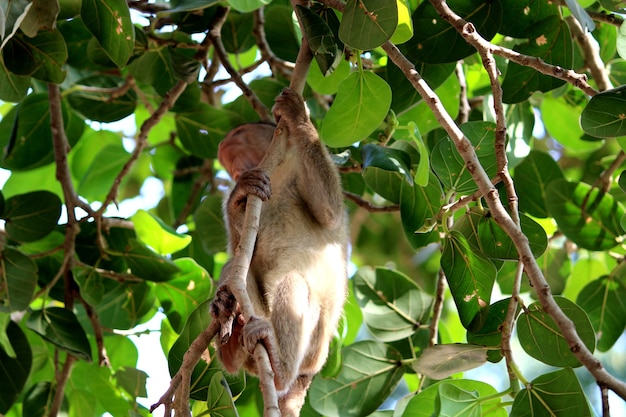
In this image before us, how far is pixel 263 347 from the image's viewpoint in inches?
103

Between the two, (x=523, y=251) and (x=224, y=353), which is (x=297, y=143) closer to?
(x=224, y=353)

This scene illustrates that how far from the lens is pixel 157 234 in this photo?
4309mm

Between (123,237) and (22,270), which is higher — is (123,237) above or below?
below

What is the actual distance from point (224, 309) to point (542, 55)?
1.93 m

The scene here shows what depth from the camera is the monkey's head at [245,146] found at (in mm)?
4617

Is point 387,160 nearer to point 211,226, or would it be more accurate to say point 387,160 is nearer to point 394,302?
point 394,302

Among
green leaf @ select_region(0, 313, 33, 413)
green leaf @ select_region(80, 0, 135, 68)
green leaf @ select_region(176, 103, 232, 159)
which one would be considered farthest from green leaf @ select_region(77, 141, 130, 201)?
green leaf @ select_region(80, 0, 135, 68)

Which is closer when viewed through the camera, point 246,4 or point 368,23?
point 368,23

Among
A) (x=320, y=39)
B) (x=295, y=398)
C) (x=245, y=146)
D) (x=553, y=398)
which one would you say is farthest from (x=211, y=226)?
(x=553, y=398)

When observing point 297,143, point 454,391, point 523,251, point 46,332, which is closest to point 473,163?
point 523,251

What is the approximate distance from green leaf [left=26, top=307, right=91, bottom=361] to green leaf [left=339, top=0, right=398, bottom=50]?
84.5 inches

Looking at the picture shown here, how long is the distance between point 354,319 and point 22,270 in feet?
6.83

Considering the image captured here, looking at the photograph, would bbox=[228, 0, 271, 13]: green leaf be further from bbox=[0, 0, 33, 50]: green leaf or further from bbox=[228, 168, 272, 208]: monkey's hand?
bbox=[0, 0, 33, 50]: green leaf

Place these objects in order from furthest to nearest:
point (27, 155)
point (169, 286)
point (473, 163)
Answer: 1. point (27, 155)
2. point (169, 286)
3. point (473, 163)
